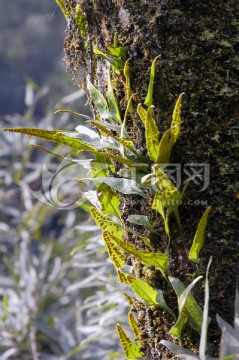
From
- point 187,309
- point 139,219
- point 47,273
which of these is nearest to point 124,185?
point 139,219

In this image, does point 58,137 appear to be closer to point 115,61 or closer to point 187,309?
point 115,61

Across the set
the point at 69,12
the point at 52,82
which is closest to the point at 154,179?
the point at 69,12

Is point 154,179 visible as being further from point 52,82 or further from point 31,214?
point 52,82

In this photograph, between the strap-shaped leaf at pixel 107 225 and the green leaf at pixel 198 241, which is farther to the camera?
the strap-shaped leaf at pixel 107 225

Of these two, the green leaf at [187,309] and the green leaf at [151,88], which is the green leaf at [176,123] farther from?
the green leaf at [187,309]

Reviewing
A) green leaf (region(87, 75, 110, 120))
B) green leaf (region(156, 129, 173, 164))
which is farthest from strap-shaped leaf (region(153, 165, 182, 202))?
green leaf (region(87, 75, 110, 120))

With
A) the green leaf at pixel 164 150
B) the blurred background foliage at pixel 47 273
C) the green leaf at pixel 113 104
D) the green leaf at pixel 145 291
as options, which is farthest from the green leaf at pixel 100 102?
the blurred background foliage at pixel 47 273

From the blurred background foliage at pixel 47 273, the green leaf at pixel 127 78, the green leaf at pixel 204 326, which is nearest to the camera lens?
the green leaf at pixel 204 326

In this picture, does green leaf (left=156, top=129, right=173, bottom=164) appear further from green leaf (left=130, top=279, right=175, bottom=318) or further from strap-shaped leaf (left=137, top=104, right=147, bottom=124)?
green leaf (left=130, top=279, right=175, bottom=318)
